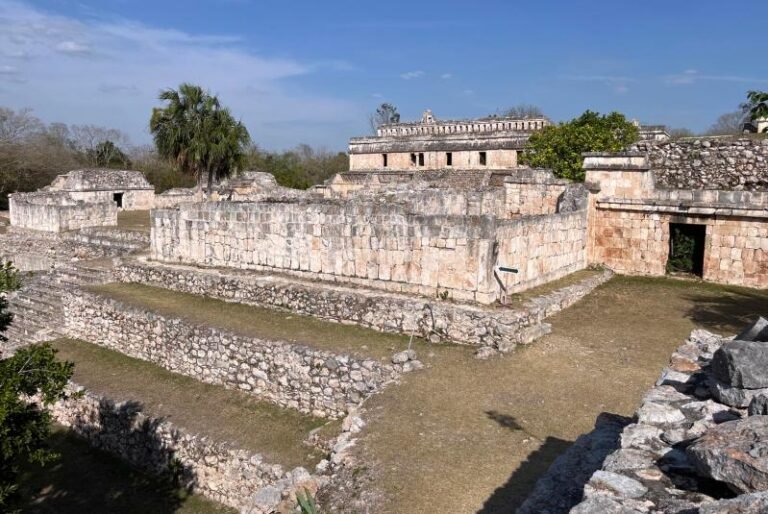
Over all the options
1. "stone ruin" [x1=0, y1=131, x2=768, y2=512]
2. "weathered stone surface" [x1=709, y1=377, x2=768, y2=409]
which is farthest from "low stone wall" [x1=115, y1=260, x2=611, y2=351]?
"weathered stone surface" [x1=709, y1=377, x2=768, y2=409]

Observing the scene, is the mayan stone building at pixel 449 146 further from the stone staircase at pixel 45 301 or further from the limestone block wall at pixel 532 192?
the stone staircase at pixel 45 301

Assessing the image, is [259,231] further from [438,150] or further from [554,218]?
[438,150]

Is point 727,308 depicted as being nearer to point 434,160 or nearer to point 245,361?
point 245,361

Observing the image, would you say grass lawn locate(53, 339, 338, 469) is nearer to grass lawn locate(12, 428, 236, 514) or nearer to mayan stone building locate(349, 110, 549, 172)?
grass lawn locate(12, 428, 236, 514)

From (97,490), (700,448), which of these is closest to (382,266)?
(97,490)

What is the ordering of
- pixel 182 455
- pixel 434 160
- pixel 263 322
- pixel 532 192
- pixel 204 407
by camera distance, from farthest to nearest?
pixel 434 160 → pixel 532 192 → pixel 263 322 → pixel 204 407 → pixel 182 455

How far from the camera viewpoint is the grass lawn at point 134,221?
23.5 metres

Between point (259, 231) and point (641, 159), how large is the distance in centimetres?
908

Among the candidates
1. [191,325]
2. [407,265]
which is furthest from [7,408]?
[407,265]

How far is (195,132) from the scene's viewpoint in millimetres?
25453

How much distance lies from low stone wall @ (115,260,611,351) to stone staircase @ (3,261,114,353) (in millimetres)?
2679

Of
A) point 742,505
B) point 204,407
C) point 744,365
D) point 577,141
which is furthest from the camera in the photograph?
point 577,141

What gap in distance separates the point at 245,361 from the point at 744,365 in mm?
8055

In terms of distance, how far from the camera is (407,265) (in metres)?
10.7
